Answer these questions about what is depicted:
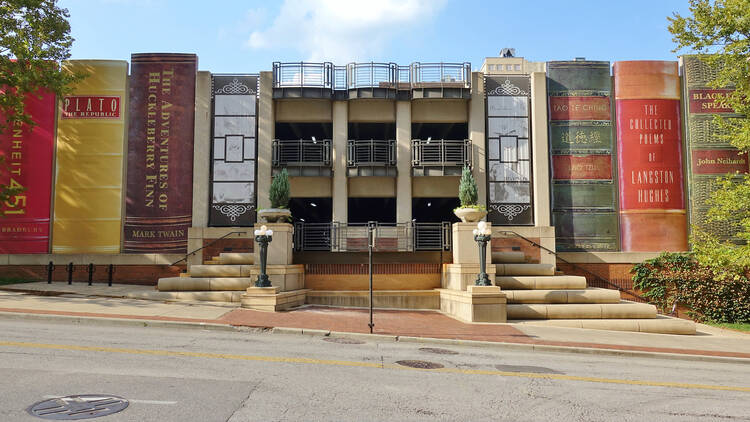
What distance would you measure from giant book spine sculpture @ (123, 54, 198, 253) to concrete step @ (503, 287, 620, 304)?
595 inches

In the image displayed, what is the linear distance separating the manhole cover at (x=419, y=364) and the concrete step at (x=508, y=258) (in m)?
11.3

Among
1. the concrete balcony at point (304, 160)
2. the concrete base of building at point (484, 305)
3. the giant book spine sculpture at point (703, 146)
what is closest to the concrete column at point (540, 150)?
the giant book spine sculpture at point (703, 146)

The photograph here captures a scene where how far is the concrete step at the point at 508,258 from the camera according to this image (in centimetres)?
2064

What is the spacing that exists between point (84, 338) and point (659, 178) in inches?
935

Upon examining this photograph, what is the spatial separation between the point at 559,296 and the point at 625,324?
87.7 inches

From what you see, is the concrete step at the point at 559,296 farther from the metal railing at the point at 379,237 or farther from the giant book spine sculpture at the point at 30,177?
the giant book spine sculpture at the point at 30,177

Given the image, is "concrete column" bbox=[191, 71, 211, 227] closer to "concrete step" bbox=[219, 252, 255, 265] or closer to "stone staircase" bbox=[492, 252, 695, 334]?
"concrete step" bbox=[219, 252, 255, 265]

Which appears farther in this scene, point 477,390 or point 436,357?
point 436,357

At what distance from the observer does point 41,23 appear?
21.2m

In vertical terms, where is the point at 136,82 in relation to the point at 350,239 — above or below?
above

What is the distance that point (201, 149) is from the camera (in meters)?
23.7

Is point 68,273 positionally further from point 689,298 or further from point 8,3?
point 689,298

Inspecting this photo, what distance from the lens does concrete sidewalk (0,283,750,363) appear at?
12984 mm

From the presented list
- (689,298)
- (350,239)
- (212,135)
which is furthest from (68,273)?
(689,298)
